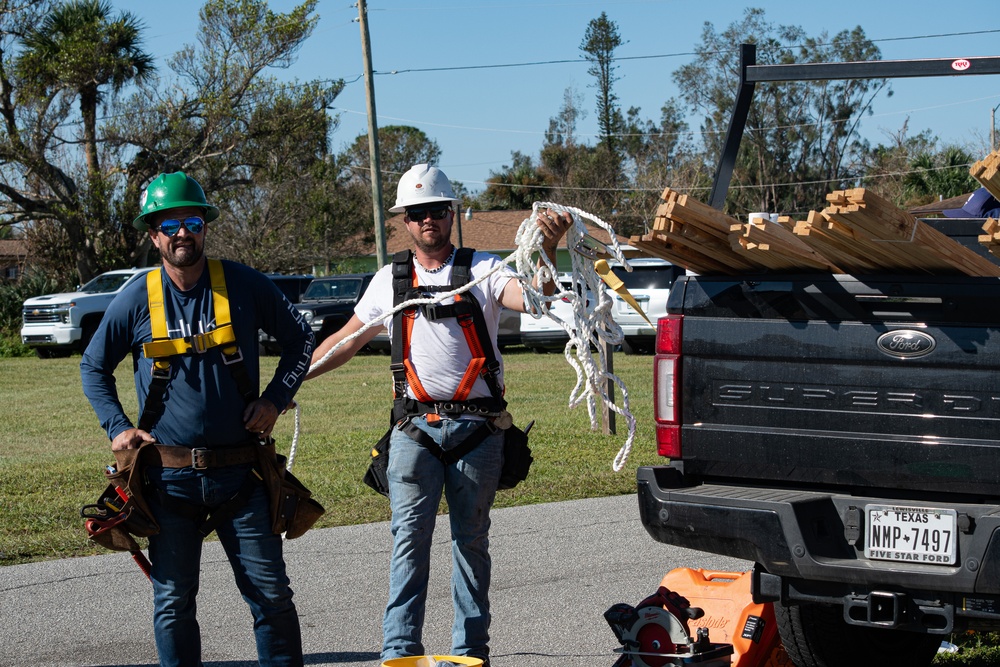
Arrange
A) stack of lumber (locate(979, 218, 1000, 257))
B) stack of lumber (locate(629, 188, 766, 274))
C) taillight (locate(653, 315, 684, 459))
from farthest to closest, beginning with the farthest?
taillight (locate(653, 315, 684, 459)), stack of lumber (locate(629, 188, 766, 274)), stack of lumber (locate(979, 218, 1000, 257))

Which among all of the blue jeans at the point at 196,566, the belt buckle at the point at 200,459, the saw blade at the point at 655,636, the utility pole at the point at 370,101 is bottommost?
the saw blade at the point at 655,636

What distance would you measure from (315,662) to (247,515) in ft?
3.91

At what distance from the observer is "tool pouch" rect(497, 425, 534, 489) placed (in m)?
4.55

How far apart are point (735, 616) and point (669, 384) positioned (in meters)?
1.02

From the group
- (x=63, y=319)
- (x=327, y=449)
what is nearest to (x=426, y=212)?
(x=327, y=449)

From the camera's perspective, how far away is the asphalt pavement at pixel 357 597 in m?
5.14

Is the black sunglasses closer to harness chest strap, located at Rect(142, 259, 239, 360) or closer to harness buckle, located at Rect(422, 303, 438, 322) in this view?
harness buckle, located at Rect(422, 303, 438, 322)

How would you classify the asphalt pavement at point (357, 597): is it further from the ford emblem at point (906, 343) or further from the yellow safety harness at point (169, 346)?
the ford emblem at point (906, 343)

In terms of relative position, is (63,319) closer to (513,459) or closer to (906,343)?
(513,459)

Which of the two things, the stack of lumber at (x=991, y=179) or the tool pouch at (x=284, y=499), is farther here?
the tool pouch at (x=284, y=499)

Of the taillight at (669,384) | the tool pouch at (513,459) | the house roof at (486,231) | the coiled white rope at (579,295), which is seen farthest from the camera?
the house roof at (486,231)

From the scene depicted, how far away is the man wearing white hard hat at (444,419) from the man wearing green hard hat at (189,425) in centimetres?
50

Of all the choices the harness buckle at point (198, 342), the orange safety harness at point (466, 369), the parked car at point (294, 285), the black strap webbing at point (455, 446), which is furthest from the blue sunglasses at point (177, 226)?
the parked car at point (294, 285)

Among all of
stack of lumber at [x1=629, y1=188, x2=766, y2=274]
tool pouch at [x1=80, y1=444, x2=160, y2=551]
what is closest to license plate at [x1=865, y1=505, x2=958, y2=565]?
stack of lumber at [x1=629, y1=188, x2=766, y2=274]
